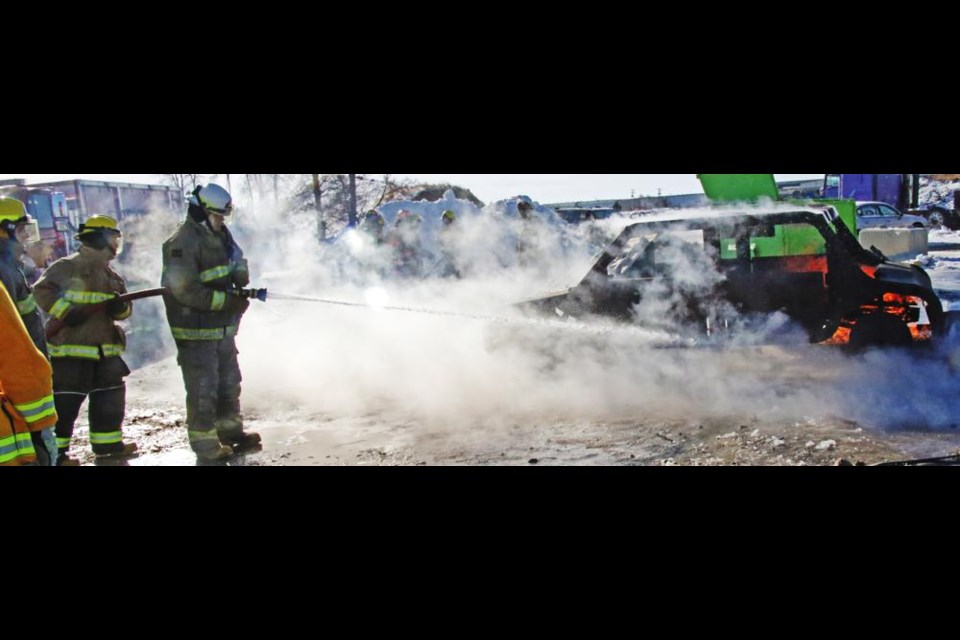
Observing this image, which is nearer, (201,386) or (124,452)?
(201,386)

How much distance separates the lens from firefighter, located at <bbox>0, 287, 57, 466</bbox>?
2582 mm

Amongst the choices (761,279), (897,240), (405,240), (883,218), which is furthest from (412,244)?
(897,240)

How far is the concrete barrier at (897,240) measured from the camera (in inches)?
476

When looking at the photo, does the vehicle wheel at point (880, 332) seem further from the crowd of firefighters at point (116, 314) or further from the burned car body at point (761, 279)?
the crowd of firefighters at point (116, 314)

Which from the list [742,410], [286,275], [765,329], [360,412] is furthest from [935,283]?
[286,275]

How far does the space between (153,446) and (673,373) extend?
4057mm

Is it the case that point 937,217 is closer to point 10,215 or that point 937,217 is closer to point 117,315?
point 117,315

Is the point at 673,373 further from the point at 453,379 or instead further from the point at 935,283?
the point at 935,283

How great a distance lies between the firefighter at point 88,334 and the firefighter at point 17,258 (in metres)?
0.24

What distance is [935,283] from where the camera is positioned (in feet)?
33.3

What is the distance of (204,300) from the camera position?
177 inches

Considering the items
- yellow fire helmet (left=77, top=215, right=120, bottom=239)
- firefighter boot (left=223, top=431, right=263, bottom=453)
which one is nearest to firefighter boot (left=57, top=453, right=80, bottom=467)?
firefighter boot (left=223, top=431, right=263, bottom=453)

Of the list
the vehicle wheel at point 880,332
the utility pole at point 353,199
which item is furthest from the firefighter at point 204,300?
the vehicle wheel at point 880,332

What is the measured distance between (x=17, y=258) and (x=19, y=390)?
1918 mm
